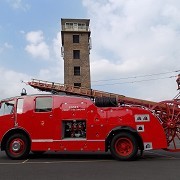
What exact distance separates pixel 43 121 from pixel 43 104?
2.25ft

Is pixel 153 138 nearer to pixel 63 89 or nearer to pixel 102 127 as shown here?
pixel 102 127

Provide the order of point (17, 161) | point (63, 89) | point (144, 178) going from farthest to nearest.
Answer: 1. point (63, 89)
2. point (17, 161)
3. point (144, 178)

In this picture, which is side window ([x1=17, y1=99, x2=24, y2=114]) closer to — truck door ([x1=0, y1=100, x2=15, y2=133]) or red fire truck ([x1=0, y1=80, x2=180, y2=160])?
red fire truck ([x1=0, y1=80, x2=180, y2=160])

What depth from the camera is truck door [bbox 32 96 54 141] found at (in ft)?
45.4

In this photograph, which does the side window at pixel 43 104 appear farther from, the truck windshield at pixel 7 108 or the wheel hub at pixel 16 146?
the wheel hub at pixel 16 146

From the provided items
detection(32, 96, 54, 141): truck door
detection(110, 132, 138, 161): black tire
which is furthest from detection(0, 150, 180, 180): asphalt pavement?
detection(32, 96, 54, 141): truck door

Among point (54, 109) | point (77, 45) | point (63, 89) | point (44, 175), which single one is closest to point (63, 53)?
point (77, 45)

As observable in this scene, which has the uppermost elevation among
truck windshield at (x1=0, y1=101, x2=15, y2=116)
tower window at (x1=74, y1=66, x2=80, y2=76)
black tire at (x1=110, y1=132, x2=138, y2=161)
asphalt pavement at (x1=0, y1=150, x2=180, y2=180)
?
tower window at (x1=74, y1=66, x2=80, y2=76)

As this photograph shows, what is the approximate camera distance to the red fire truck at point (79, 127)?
1335 cm

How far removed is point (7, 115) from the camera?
14391 mm

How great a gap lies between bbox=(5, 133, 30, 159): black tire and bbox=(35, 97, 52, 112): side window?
1.22 meters

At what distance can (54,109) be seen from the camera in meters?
14.0

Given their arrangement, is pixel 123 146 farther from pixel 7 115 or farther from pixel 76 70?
pixel 76 70

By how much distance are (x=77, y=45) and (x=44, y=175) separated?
193 feet
